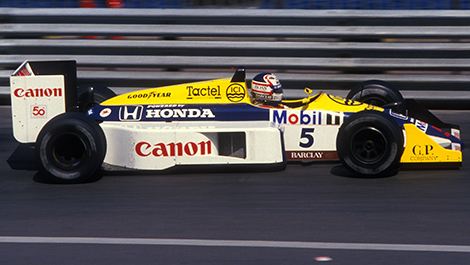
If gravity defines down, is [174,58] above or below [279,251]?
above

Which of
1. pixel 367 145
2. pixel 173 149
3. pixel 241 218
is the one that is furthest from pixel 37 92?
pixel 367 145

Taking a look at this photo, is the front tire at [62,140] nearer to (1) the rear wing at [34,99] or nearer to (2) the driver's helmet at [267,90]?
(1) the rear wing at [34,99]

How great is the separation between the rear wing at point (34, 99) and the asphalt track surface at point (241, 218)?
49cm

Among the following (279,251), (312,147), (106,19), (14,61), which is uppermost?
(106,19)

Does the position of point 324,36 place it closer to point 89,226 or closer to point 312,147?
point 312,147

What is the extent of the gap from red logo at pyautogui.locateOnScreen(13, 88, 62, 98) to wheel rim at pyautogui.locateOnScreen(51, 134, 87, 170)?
2.38 ft

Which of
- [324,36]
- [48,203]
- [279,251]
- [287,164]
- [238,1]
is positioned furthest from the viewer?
[238,1]

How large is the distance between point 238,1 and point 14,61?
3624 mm

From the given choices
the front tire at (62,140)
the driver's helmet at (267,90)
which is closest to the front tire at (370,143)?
the driver's helmet at (267,90)

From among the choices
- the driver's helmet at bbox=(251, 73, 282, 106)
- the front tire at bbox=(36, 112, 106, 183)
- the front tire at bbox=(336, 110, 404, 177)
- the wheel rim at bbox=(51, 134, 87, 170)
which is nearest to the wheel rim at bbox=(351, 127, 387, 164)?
the front tire at bbox=(336, 110, 404, 177)

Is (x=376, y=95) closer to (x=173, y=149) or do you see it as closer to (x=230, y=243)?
(x=173, y=149)

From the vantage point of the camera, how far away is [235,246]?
4.59 metres

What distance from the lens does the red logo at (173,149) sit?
6363 mm

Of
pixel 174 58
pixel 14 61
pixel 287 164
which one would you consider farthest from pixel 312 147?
pixel 14 61
